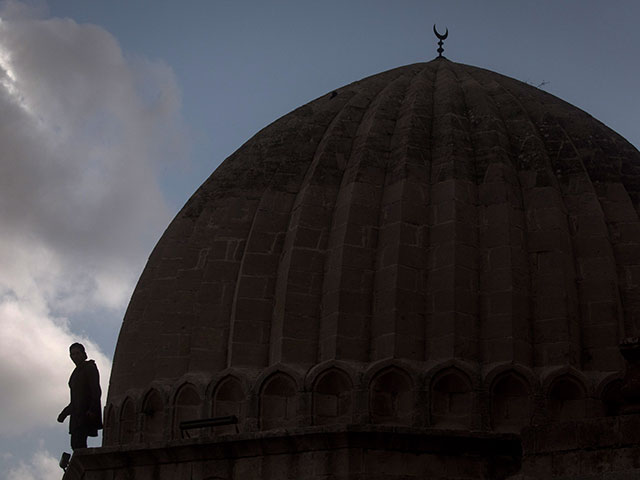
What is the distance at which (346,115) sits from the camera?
20.3 m

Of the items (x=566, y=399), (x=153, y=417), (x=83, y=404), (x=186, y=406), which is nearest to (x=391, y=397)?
(x=566, y=399)

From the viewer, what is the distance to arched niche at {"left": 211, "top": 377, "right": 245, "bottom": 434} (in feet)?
54.4

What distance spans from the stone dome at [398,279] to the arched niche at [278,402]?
0.06 feet

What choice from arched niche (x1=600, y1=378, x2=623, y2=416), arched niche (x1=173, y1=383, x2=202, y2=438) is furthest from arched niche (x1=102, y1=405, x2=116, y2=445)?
arched niche (x1=600, y1=378, x2=623, y2=416)

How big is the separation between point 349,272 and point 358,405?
2075 millimetres

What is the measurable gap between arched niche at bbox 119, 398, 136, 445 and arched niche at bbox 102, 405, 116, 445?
0.16 meters

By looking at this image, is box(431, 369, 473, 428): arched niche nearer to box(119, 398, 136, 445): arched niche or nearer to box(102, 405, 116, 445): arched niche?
box(119, 398, 136, 445): arched niche

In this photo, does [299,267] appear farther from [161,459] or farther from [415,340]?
[161,459]

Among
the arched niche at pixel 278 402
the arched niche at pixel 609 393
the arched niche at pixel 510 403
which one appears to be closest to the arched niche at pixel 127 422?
the arched niche at pixel 278 402

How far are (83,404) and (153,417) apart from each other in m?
1.16

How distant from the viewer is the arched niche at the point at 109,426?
17688 mm

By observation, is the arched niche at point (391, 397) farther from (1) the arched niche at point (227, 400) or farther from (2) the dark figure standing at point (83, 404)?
(2) the dark figure standing at point (83, 404)

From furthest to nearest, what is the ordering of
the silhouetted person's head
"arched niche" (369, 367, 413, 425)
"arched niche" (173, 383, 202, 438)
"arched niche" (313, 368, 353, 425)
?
the silhouetted person's head, "arched niche" (173, 383, 202, 438), "arched niche" (313, 368, 353, 425), "arched niche" (369, 367, 413, 425)

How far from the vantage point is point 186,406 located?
17109 millimetres
